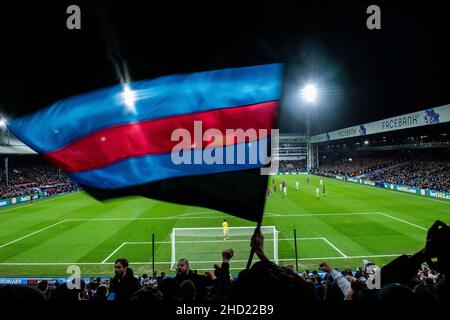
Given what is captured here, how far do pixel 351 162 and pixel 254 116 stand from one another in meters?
84.8

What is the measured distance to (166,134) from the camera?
202 inches

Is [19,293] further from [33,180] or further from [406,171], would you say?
[33,180]

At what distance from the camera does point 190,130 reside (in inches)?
203

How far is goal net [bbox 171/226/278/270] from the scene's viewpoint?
A: 17.2 metres

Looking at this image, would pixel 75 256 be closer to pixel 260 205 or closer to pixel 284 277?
pixel 260 205

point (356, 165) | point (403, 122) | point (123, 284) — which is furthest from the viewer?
point (356, 165)

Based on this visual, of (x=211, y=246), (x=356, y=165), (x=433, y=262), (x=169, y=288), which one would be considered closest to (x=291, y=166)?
(x=356, y=165)

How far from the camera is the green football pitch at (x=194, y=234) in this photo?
1756 centimetres

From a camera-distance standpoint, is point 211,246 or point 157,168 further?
point 211,246

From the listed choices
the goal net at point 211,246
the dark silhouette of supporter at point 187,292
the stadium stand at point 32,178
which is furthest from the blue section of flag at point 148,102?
the stadium stand at point 32,178

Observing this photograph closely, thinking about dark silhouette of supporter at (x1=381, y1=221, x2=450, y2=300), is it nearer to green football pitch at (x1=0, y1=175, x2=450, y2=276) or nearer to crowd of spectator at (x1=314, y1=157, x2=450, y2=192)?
green football pitch at (x1=0, y1=175, x2=450, y2=276)

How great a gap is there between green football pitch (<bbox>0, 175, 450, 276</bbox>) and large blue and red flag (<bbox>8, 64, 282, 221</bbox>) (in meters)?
12.4

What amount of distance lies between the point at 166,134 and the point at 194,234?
16.9 m
